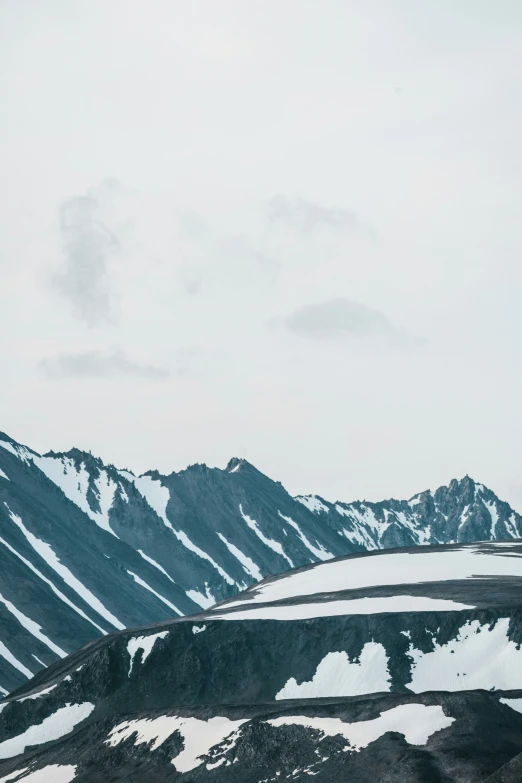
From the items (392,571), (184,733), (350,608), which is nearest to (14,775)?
(184,733)

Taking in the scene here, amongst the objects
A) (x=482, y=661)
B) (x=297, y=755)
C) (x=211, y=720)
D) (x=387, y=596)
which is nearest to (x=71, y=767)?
(x=211, y=720)

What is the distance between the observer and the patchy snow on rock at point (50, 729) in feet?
400

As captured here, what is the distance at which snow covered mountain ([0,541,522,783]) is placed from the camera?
90.6 meters

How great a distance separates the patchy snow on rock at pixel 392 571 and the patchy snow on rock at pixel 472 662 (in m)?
33.4

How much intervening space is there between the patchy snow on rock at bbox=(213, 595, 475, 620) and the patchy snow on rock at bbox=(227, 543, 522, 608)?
1377 cm

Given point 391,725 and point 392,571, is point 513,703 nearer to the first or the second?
point 391,725

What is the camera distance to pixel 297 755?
92.4 meters

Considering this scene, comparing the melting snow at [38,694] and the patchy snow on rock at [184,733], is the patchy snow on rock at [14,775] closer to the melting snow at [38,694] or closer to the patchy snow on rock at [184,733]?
the patchy snow on rock at [184,733]

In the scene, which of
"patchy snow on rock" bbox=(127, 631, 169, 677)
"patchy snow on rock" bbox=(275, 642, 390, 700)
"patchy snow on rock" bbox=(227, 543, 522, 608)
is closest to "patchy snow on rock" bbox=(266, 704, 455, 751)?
"patchy snow on rock" bbox=(275, 642, 390, 700)

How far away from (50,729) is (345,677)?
31703 millimetres

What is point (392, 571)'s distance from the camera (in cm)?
17450

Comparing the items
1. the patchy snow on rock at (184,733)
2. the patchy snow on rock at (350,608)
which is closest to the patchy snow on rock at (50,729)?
the patchy snow on rock at (184,733)

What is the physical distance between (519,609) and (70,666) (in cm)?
5311

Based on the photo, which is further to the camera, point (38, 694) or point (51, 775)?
point (38, 694)
